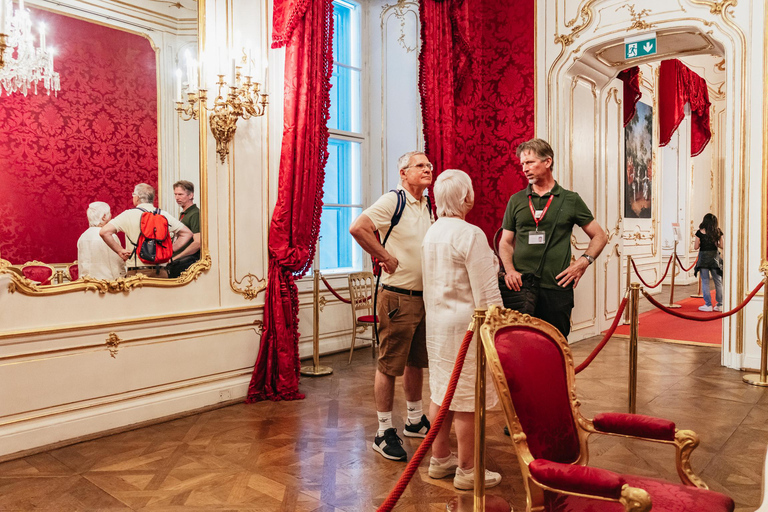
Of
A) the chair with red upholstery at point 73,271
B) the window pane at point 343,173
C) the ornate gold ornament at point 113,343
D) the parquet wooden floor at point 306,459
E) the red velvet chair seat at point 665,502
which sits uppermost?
the window pane at point 343,173

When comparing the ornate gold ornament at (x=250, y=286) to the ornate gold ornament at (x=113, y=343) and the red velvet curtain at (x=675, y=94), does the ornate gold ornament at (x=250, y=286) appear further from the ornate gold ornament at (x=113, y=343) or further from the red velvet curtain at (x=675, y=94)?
the red velvet curtain at (x=675, y=94)

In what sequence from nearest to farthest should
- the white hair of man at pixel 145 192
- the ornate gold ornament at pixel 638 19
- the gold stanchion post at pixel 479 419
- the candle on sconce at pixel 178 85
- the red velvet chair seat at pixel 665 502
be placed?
the red velvet chair seat at pixel 665 502 < the gold stanchion post at pixel 479 419 < the white hair of man at pixel 145 192 < the candle on sconce at pixel 178 85 < the ornate gold ornament at pixel 638 19

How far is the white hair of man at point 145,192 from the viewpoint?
3.67m

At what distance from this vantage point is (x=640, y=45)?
538 centimetres

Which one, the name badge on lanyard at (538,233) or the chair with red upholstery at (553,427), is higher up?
the name badge on lanyard at (538,233)

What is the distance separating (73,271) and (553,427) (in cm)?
285

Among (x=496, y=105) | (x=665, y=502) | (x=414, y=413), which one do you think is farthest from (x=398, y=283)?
(x=496, y=105)

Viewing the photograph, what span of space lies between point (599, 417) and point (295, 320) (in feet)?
9.88

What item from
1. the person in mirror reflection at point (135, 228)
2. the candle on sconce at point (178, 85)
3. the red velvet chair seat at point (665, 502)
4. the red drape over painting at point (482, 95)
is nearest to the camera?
the red velvet chair seat at point (665, 502)

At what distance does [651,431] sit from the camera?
1.76m

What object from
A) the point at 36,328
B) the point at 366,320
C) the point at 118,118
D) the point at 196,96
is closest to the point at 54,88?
the point at 118,118

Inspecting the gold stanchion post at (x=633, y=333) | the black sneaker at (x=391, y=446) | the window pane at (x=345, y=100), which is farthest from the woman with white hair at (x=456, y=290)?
the window pane at (x=345, y=100)

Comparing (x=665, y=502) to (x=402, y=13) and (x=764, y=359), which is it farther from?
(x=402, y=13)

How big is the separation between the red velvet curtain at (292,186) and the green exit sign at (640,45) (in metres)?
2.84
